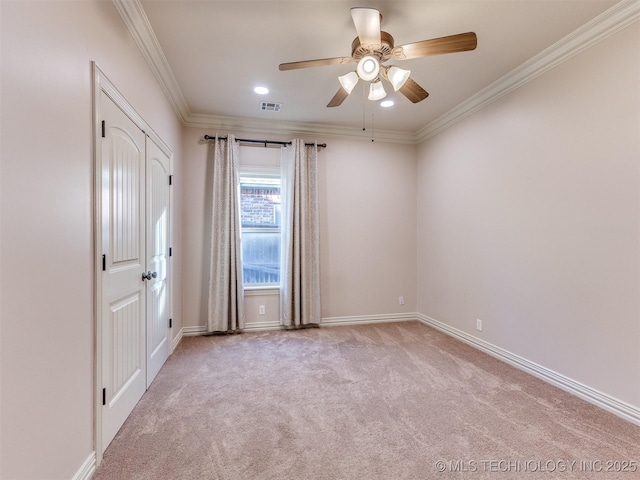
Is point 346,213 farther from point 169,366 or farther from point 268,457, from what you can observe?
point 268,457

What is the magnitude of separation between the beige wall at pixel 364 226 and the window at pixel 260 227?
0.87 ft

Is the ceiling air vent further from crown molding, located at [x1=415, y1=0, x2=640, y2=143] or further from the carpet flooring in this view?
the carpet flooring

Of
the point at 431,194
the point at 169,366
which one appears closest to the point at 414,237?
the point at 431,194

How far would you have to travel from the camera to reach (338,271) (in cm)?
426

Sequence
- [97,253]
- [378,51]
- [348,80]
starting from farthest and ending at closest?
[348,80], [378,51], [97,253]

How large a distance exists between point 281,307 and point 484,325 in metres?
2.45

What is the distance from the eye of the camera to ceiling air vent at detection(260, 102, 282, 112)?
3486 millimetres

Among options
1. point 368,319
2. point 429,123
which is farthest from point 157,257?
point 429,123

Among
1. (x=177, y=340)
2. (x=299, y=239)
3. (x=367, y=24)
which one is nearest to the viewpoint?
(x=367, y=24)

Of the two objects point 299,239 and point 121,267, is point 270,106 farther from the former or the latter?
point 121,267

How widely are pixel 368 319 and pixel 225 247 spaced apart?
2262mm

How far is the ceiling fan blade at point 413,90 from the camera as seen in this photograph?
88.3 inches

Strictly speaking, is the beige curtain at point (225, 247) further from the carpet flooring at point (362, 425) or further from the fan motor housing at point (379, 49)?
the fan motor housing at point (379, 49)

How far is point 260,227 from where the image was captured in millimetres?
4176
